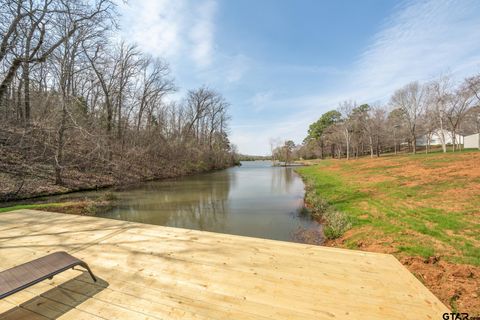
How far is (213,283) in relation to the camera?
2451mm

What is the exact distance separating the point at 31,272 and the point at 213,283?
5.93ft

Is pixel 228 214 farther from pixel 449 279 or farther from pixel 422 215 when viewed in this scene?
pixel 449 279

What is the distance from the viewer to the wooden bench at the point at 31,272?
1832 mm

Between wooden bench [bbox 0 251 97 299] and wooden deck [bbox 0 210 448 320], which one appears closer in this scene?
wooden bench [bbox 0 251 97 299]

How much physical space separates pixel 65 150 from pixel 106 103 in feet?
22.0

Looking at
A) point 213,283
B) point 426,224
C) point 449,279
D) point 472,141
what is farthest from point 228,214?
point 472,141

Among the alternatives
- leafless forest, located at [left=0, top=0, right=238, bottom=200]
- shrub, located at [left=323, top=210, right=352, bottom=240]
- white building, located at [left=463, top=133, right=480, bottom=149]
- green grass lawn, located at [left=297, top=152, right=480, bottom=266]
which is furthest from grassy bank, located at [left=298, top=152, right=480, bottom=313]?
white building, located at [left=463, top=133, right=480, bottom=149]

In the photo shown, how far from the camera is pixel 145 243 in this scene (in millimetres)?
3621

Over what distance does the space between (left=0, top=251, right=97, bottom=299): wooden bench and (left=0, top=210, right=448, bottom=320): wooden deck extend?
35cm

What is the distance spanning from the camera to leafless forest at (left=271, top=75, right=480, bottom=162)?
2336cm

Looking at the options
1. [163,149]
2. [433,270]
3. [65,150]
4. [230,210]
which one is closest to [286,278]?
[433,270]

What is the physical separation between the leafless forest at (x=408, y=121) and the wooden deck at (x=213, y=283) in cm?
2802

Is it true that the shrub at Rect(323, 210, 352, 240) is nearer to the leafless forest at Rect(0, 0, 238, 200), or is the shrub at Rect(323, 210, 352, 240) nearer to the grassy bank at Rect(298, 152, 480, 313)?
the grassy bank at Rect(298, 152, 480, 313)

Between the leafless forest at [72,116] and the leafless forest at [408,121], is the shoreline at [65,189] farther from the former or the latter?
the leafless forest at [408,121]
